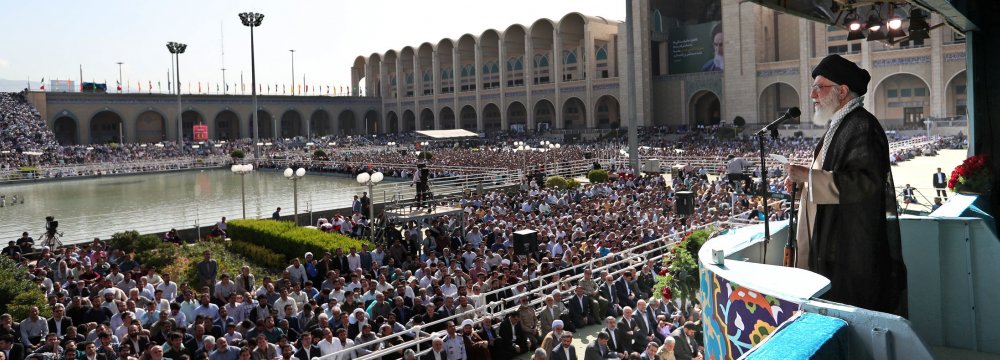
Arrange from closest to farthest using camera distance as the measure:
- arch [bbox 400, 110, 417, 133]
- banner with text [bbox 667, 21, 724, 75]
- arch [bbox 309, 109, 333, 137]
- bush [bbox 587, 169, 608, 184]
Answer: bush [bbox 587, 169, 608, 184]
banner with text [bbox 667, 21, 724, 75]
arch [bbox 309, 109, 333, 137]
arch [bbox 400, 110, 417, 133]

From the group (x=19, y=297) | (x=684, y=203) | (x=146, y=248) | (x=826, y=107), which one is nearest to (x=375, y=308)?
(x=19, y=297)

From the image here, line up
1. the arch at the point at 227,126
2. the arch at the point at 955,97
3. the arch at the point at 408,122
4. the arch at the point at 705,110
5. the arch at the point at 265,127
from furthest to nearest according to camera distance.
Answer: the arch at the point at 408,122, the arch at the point at 265,127, the arch at the point at 227,126, the arch at the point at 705,110, the arch at the point at 955,97

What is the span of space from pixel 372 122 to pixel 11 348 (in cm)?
6676

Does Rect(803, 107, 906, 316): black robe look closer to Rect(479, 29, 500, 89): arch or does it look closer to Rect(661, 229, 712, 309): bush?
Rect(661, 229, 712, 309): bush

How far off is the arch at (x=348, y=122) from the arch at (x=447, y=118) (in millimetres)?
8800

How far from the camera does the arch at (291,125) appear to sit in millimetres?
69125

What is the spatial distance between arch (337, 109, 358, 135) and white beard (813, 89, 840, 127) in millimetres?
69555

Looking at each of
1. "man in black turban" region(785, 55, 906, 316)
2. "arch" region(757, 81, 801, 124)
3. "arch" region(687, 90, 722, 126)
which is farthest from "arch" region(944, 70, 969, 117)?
"man in black turban" region(785, 55, 906, 316)

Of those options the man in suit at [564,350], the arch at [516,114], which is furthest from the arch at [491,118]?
the man in suit at [564,350]

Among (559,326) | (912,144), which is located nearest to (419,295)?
(559,326)

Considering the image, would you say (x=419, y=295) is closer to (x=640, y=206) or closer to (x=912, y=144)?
(x=640, y=206)

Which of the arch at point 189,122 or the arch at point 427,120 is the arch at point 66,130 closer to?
the arch at point 189,122

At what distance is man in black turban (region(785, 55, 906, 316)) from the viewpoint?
8.55 ft

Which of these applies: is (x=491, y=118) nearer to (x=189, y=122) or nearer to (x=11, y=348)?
(x=189, y=122)
